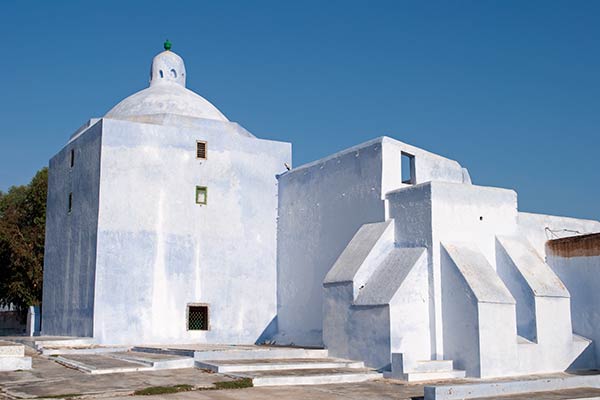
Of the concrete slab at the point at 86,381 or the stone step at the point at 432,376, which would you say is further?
the stone step at the point at 432,376

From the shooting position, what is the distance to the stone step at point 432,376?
11.4 meters

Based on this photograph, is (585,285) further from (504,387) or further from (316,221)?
(316,221)

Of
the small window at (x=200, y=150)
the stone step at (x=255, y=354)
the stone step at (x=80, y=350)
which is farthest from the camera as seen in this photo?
the small window at (x=200, y=150)

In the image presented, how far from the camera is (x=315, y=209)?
16.9m

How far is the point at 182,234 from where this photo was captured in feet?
56.9

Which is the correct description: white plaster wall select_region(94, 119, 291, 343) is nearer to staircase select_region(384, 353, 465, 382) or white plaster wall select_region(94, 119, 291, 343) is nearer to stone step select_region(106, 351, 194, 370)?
stone step select_region(106, 351, 194, 370)

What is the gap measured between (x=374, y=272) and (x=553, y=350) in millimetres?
3584

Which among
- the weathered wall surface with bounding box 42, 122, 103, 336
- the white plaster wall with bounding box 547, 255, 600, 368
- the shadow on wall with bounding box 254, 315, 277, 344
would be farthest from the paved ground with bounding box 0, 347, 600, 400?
the shadow on wall with bounding box 254, 315, 277, 344

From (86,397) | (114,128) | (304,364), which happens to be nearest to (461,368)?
(304,364)

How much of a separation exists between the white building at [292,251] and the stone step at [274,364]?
445 mm

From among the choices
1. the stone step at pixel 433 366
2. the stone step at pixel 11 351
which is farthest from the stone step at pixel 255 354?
the stone step at pixel 11 351

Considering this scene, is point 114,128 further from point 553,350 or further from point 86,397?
point 553,350

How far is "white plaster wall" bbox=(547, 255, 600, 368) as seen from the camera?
13590 millimetres

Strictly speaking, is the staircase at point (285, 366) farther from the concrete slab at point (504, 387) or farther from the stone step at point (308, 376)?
the concrete slab at point (504, 387)
